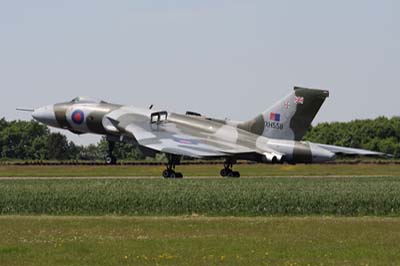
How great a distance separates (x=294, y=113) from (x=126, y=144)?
82079 millimetres

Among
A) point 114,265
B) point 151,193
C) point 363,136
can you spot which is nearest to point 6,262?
point 114,265

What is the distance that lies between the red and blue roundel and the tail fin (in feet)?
44.5

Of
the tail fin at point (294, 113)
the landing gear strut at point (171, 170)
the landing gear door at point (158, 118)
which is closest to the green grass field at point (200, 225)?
the landing gear strut at point (171, 170)

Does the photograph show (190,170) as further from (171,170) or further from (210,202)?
(210,202)

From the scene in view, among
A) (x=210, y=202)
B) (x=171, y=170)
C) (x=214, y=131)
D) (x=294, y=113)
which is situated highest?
(x=294, y=113)

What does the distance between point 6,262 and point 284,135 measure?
123 ft

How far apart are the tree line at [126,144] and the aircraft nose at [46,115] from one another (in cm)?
6749

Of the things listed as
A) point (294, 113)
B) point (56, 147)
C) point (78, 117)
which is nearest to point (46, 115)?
point (78, 117)

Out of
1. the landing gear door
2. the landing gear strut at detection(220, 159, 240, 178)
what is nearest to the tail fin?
the landing gear strut at detection(220, 159, 240, 178)

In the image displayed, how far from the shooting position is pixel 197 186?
42375mm

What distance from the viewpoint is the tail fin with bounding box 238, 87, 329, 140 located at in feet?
184

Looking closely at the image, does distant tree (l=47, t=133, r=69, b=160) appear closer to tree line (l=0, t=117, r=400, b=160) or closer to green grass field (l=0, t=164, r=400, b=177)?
tree line (l=0, t=117, r=400, b=160)

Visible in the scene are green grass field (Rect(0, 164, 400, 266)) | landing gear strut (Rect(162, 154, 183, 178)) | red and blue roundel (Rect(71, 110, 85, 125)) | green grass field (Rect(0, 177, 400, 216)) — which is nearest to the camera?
green grass field (Rect(0, 164, 400, 266))

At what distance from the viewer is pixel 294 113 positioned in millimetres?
56438
